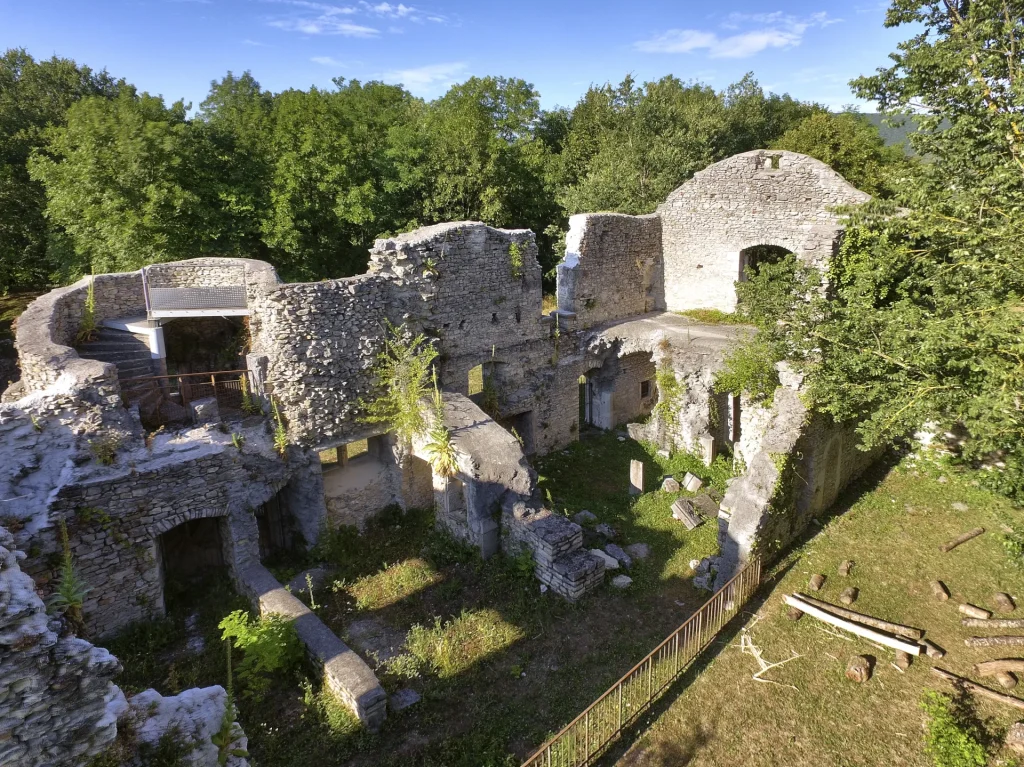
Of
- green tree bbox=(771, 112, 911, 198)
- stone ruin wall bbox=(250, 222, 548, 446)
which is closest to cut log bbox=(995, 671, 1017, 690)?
stone ruin wall bbox=(250, 222, 548, 446)

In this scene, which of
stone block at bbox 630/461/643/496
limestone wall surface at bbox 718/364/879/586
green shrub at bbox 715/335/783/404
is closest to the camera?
limestone wall surface at bbox 718/364/879/586

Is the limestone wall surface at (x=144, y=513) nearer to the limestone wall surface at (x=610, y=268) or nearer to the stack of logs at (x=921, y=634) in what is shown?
the stack of logs at (x=921, y=634)

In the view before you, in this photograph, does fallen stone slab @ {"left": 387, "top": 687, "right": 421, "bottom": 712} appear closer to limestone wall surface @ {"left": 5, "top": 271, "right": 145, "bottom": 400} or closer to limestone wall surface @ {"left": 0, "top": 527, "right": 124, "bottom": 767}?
limestone wall surface @ {"left": 0, "top": 527, "right": 124, "bottom": 767}

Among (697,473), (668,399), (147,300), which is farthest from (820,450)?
(147,300)

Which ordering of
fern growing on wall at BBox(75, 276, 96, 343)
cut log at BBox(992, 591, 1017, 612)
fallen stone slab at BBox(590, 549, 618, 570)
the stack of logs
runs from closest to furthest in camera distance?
the stack of logs → cut log at BBox(992, 591, 1017, 612) → fallen stone slab at BBox(590, 549, 618, 570) → fern growing on wall at BBox(75, 276, 96, 343)

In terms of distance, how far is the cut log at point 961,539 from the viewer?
33.9 feet

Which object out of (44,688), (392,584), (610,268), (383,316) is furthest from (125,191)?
(44,688)

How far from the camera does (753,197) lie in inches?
647

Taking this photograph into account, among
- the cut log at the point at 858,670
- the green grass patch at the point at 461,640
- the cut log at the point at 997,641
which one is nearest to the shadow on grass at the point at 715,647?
the cut log at the point at 858,670

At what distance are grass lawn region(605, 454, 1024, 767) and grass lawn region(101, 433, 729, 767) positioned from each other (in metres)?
1.09

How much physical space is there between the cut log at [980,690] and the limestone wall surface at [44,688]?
8.91 m

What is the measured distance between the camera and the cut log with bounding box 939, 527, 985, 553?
33.9 ft

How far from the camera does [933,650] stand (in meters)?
8.14

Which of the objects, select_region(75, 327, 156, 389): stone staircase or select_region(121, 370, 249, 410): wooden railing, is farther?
select_region(75, 327, 156, 389): stone staircase
